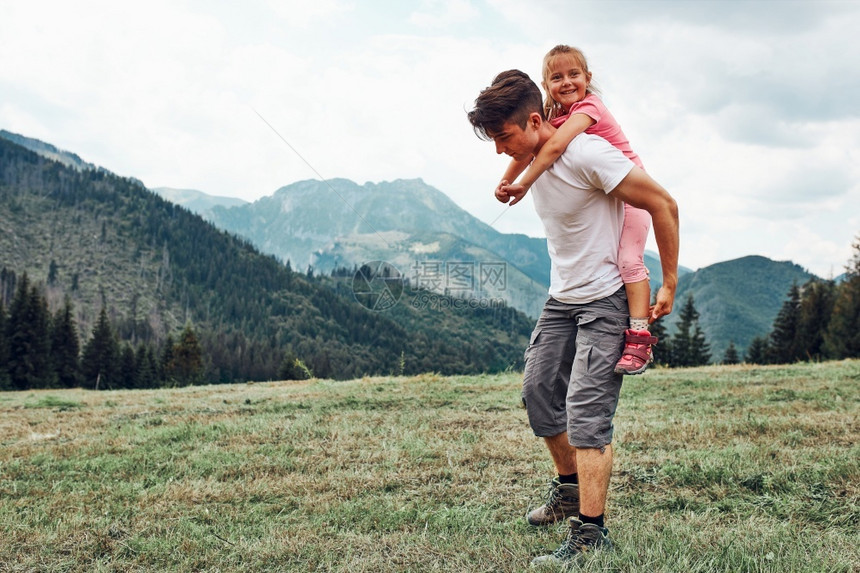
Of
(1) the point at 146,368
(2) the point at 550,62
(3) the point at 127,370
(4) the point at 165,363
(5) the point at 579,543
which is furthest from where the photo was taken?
(3) the point at 127,370

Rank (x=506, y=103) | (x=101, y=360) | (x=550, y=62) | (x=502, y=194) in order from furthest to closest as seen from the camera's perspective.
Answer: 1. (x=101, y=360)
2. (x=550, y=62)
3. (x=502, y=194)
4. (x=506, y=103)

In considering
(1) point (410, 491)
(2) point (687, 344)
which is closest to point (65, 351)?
(2) point (687, 344)

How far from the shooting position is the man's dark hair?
3.52 meters

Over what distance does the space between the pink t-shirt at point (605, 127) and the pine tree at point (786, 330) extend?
60859mm

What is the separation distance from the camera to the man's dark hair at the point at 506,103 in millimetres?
3516

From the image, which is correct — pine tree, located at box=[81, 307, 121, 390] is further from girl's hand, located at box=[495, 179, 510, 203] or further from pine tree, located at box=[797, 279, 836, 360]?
girl's hand, located at box=[495, 179, 510, 203]

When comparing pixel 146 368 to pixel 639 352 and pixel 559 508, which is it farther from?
pixel 639 352

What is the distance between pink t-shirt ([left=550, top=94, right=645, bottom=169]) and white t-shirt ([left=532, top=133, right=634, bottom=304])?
202 millimetres

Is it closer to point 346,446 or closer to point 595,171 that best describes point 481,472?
point 346,446

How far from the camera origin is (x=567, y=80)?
3.97 meters

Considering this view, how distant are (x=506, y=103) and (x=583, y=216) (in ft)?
2.72

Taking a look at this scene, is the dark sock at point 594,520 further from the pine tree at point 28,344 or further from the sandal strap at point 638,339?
the pine tree at point 28,344

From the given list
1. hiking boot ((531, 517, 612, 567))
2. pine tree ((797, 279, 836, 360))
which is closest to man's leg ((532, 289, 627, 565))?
hiking boot ((531, 517, 612, 567))

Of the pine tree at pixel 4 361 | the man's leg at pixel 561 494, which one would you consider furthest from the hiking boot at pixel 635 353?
the pine tree at pixel 4 361
